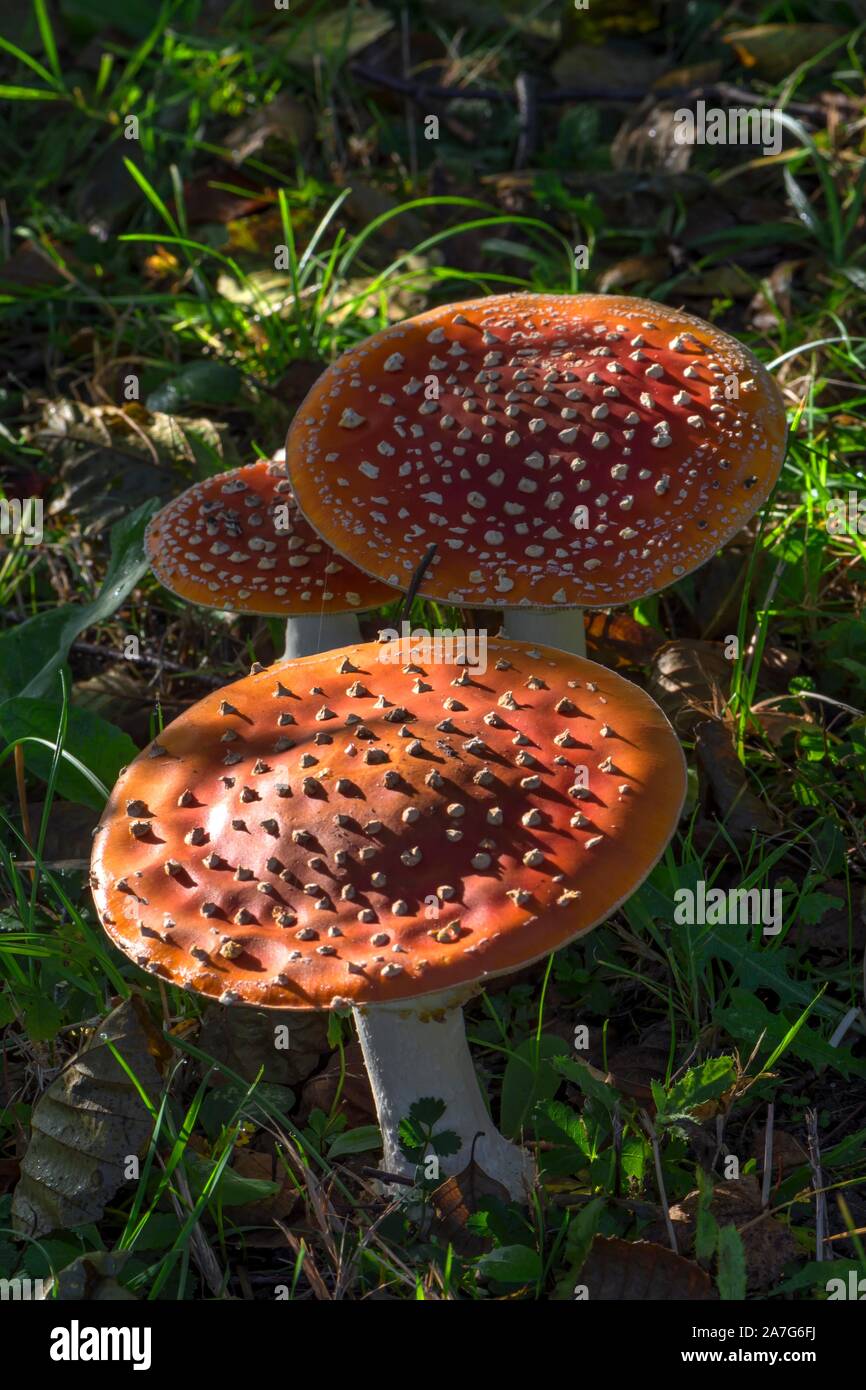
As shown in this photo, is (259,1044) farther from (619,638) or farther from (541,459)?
→ (619,638)

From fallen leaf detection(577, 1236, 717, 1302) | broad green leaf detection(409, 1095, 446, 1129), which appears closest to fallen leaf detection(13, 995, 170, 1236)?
broad green leaf detection(409, 1095, 446, 1129)

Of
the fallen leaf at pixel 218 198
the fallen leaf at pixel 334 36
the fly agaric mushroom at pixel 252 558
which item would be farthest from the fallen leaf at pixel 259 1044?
the fallen leaf at pixel 334 36

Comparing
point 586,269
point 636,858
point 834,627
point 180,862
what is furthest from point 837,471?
point 180,862

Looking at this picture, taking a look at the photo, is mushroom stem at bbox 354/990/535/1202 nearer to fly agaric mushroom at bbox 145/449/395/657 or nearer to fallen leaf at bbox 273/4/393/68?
fly agaric mushroom at bbox 145/449/395/657

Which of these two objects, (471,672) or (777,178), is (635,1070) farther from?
(777,178)

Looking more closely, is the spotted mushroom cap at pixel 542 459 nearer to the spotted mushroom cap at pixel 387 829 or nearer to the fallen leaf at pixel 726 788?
the spotted mushroom cap at pixel 387 829
